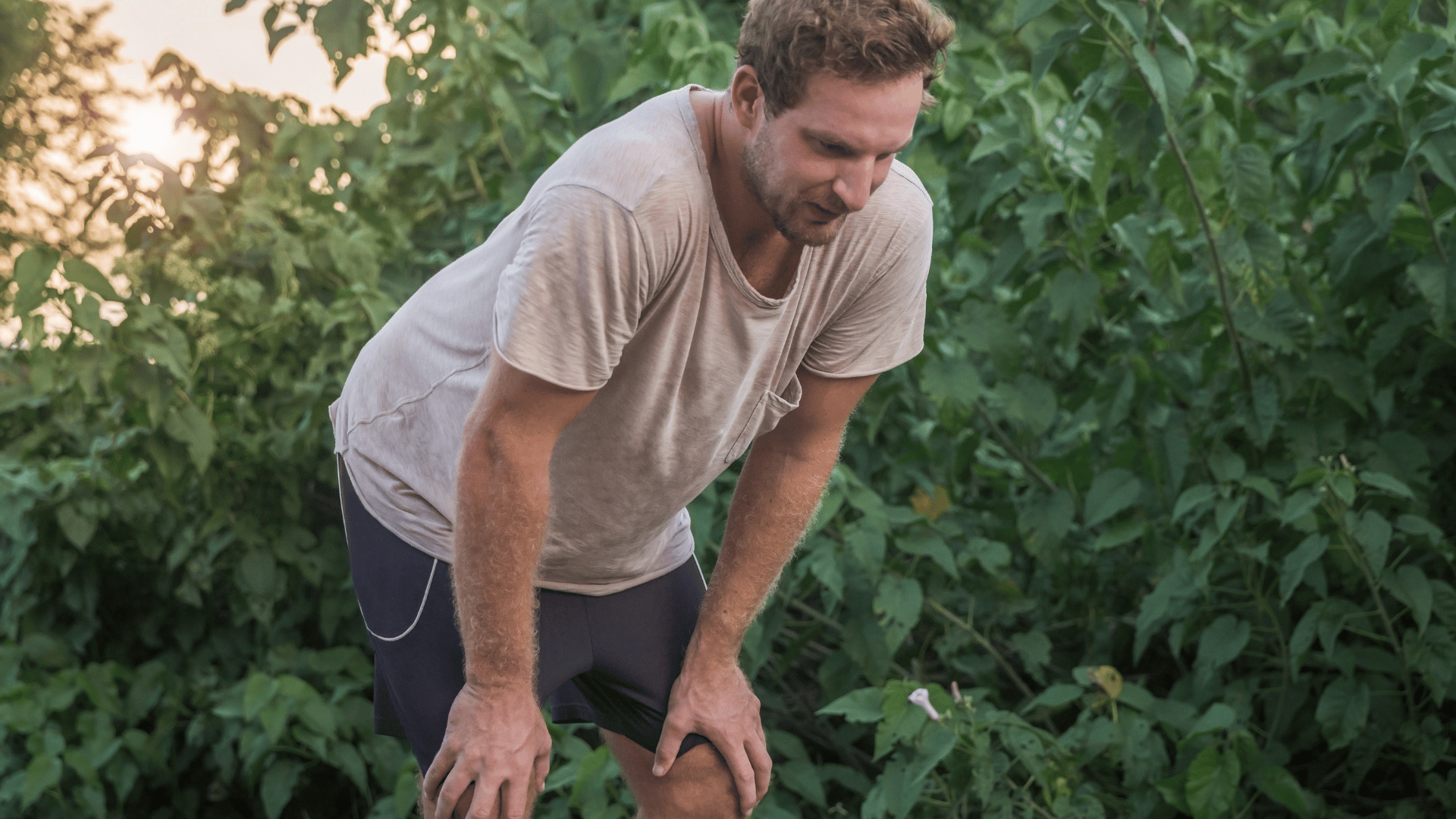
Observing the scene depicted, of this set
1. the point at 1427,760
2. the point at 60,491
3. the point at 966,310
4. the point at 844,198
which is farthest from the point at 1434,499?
the point at 60,491

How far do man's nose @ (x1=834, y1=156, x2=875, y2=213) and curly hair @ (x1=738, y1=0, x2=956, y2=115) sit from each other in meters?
0.09

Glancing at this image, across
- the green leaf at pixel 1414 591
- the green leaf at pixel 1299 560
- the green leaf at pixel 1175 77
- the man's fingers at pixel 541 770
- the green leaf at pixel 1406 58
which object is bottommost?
the green leaf at pixel 1414 591

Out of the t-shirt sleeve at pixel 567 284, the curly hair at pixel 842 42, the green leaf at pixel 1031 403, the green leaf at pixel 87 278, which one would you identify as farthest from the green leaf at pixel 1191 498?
the green leaf at pixel 87 278

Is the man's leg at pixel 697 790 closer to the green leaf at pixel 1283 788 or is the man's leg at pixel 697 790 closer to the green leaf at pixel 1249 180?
the green leaf at pixel 1283 788

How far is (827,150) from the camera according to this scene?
1346mm

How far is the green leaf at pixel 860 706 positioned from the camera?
2328 millimetres

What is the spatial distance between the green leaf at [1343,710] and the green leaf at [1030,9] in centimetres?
143

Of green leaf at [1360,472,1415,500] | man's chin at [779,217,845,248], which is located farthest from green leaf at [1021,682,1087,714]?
man's chin at [779,217,845,248]

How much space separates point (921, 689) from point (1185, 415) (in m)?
0.97

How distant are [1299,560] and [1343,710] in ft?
1.08

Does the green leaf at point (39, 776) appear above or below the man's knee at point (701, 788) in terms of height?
below

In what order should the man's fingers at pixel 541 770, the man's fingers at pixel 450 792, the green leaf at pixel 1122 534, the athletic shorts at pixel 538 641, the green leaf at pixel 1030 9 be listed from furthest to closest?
the green leaf at pixel 1122 534 → the green leaf at pixel 1030 9 → the athletic shorts at pixel 538 641 → the man's fingers at pixel 541 770 → the man's fingers at pixel 450 792

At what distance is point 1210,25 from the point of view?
346 cm

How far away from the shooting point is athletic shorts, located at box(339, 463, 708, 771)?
1.75m
